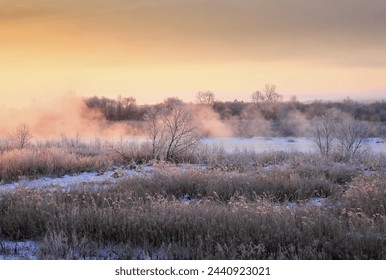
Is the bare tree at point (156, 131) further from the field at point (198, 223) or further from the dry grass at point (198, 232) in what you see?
the dry grass at point (198, 232)

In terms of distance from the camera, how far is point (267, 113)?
2573cm

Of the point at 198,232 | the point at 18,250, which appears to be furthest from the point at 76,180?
the point at 198,232

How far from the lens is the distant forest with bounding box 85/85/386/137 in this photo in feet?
77.3

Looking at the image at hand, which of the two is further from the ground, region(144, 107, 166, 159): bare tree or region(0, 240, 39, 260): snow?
region(144, 107, 166, 159): bare tree

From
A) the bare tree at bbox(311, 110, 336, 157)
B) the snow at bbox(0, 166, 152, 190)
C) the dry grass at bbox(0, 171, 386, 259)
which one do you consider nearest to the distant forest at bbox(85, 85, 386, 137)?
the bare tree at bbox(311, 110, 336, 157)

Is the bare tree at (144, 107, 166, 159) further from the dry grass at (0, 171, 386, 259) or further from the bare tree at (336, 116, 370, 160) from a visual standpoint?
the dry grass at (0, 171, 386, 259)

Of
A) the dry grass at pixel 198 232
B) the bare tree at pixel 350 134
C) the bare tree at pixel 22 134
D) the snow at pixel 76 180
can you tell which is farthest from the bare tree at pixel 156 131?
the dry grass at pixel 198 232

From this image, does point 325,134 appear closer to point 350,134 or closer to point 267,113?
point 350,134

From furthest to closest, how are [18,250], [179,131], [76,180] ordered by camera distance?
[179,131] → [76,180] → [18,250]

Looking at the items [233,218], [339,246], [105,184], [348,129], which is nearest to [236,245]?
[233,218]

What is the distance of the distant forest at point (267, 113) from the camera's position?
23562mm

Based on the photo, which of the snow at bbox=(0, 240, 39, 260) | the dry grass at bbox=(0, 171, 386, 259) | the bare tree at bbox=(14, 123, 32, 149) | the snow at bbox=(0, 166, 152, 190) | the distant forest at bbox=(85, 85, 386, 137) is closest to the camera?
the dry grass at bbox=(0, 171, 386, 259)

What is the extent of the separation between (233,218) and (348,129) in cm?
1216

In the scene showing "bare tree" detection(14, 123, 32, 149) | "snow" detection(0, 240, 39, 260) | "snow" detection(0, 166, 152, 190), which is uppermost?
"bare tree" detection(14, 123, 32, 149)
